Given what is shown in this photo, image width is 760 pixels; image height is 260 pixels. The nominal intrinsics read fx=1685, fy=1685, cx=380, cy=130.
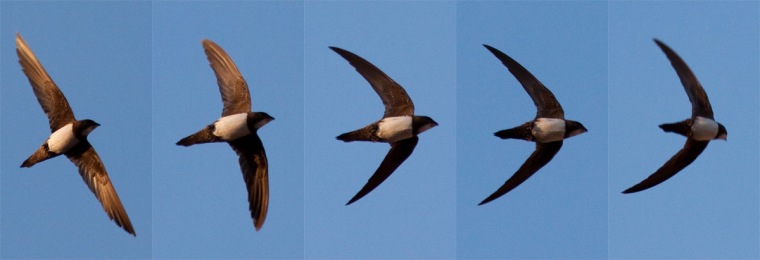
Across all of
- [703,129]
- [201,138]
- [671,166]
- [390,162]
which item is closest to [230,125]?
[201,138]

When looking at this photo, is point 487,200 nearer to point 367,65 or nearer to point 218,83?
point 367,65

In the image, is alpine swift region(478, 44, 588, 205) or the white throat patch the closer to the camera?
the white throat patch

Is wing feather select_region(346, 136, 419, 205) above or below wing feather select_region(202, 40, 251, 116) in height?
below

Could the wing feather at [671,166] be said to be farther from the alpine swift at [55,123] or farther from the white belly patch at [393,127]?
the alpine swift at [55,123]

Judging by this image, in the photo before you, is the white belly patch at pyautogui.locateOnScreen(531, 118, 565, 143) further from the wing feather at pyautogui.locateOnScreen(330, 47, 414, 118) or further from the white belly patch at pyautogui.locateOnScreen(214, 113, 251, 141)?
the white belly patch at pyautogui.locateOnScreen(214, 113, 251, 141)

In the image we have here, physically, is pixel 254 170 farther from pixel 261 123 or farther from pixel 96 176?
pixel 96 176

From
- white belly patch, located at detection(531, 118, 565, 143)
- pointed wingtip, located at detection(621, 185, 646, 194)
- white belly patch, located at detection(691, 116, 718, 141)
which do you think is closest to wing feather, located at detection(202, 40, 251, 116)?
white belly patch, located at detection(531, 118, 565, 143)
